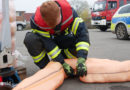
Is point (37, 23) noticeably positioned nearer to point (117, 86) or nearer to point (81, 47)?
point (81, 47)

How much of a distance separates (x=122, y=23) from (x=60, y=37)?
19.8 feet

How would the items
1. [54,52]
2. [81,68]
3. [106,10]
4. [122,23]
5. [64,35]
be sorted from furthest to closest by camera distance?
[106,10], [122,23], [64,35], [54,52], [81,68]

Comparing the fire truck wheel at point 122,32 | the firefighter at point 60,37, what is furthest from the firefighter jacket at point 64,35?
the fire truck wheel at point 122,32

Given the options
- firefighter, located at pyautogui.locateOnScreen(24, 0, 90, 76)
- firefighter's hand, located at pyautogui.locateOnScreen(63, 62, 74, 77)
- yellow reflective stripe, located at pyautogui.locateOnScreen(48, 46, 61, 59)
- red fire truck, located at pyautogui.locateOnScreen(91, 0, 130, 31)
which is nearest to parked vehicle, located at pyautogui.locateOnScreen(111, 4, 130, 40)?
firefighter, located at pyautogui.locateOnScreen(24, 0, 90, 76)

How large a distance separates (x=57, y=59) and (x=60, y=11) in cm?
62

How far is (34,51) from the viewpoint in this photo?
3.16 metres

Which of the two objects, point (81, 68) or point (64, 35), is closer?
point (81, 68)

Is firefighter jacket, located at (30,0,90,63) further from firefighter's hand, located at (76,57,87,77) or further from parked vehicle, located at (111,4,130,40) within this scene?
parked vehicle, located at (111,4,130,40)

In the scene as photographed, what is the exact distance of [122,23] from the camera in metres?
8.70

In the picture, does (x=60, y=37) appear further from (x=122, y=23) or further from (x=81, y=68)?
(x=122, y=23)

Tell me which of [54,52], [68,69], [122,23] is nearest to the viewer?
[68,69]

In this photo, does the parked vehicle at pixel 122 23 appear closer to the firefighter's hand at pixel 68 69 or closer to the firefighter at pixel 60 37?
the firefighter at pixel 60 37

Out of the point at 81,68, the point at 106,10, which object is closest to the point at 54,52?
the point at 81,68

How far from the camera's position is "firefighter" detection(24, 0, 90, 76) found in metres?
2.81
